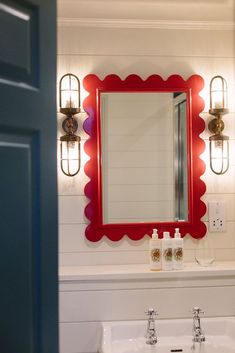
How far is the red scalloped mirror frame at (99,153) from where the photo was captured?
1.97 m

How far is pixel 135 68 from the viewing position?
2.02 metres

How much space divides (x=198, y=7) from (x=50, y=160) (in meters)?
1.22

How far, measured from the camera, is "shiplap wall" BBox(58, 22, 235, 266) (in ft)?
6.53

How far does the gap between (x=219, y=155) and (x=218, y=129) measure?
0.42 feet

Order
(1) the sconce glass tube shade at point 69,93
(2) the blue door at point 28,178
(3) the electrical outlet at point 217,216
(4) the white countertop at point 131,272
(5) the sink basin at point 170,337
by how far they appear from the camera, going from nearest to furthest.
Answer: (2) the blue door at point 28,178
(5) the sink basin at point 170,337
(4) the white countertop at point 131,272
(1) the sconce glass tube shade at point 69,93
(3) the electrical outlet at point 217,216

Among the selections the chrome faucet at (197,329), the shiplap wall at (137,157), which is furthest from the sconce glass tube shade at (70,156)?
the chrome faucet at (197,329)

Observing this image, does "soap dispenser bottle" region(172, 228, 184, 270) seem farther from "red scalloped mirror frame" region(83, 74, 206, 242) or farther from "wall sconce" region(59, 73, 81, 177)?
"wall sconce" region(59, 73, 81, 177)

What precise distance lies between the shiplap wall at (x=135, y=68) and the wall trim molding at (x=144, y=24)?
2cm

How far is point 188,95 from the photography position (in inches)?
79.4

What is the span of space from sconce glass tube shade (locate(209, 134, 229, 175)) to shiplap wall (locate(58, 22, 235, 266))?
0.03 m

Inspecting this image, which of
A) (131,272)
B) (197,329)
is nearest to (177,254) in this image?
(131,272)

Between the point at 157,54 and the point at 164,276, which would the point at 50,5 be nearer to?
the point at 157,54

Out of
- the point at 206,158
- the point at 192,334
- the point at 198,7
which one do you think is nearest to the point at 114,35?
the point at 198,7

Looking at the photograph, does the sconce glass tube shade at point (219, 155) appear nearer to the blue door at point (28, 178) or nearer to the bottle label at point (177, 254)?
the bottle label at point (177, 254)
